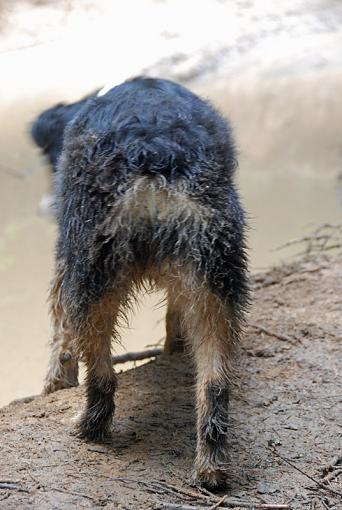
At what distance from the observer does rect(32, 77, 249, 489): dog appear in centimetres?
296

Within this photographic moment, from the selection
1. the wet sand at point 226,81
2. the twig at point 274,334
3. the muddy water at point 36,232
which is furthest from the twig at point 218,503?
the wet sand at point 226,81

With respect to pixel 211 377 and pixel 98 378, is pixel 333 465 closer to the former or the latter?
pixel 211 377

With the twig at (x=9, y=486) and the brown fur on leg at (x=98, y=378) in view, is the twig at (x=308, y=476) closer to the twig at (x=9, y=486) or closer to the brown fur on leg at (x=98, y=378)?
the brown fur on leg at (x=98, y=378)

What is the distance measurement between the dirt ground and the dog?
0.17m

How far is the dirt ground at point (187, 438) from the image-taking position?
2.92m

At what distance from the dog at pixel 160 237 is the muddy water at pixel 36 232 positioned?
3015mm

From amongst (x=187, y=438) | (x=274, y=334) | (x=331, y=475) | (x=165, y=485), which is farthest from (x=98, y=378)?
(x=274, y=334)

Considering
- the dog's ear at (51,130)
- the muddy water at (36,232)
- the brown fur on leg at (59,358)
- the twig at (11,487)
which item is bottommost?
the muddy water at (36,232)

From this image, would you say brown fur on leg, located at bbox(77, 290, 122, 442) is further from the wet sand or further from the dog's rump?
the wet sand

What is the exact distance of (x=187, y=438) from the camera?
11.2ft

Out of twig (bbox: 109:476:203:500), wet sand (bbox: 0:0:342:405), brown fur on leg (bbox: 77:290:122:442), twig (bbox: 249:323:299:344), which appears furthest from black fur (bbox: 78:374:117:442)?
wet sand (bbox: 0:0:342:405)

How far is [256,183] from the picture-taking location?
9227mm

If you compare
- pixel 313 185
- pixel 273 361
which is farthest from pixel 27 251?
pixel 273 361

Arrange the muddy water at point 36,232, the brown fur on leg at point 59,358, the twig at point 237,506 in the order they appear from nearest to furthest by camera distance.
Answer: the twig at point 237,506
the brown fur on leg at point 59,358
the muddy water at point 36,232
